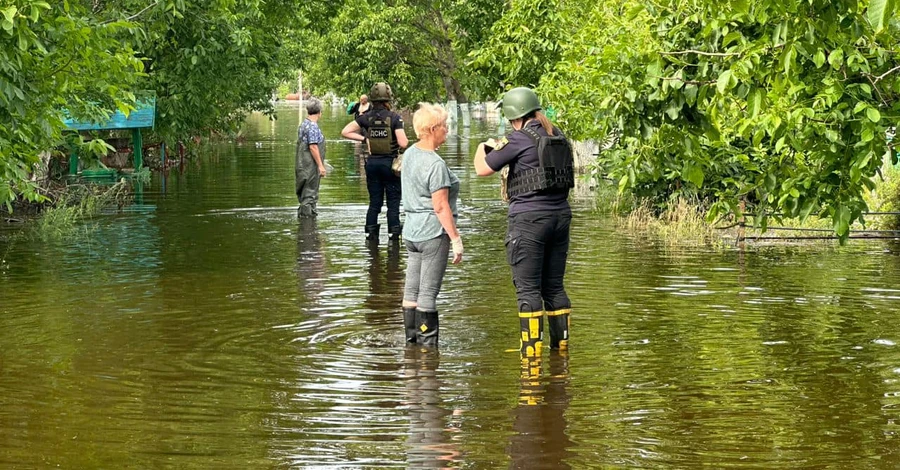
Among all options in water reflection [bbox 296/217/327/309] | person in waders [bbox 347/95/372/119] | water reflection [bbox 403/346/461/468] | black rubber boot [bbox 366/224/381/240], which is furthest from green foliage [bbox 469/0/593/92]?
water reflection [bbox 403/346/461/468]

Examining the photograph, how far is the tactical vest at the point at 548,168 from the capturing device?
9359 mm

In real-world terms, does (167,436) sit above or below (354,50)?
below

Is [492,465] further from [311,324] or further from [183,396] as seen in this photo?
[311,324]

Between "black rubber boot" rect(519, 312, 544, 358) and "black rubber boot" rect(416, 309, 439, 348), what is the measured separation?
0.71 meters

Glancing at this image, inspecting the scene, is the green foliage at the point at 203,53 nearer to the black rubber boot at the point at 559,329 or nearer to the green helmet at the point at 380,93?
the green helmet at the point at 380,93

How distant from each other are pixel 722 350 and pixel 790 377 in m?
0.99

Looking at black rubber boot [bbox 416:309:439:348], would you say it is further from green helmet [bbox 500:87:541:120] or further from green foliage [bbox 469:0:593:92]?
green foliage [bbox 469:0:593:92]

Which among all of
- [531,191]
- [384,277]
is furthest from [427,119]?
[384,277]

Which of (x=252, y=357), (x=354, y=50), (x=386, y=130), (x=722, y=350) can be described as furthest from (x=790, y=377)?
(x=354, y=50)

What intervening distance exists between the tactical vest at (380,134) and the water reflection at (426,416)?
6.96 metres

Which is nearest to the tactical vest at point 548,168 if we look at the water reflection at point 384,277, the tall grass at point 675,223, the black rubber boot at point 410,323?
the black rubber boot at point 410,323

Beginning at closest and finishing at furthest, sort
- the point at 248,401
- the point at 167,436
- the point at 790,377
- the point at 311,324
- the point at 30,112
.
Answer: the point at 167,436
the point at 248,401
the point at 790,377
the point at 311,324
the point at 30,112

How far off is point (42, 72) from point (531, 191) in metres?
4.98

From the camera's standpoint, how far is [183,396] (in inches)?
326
